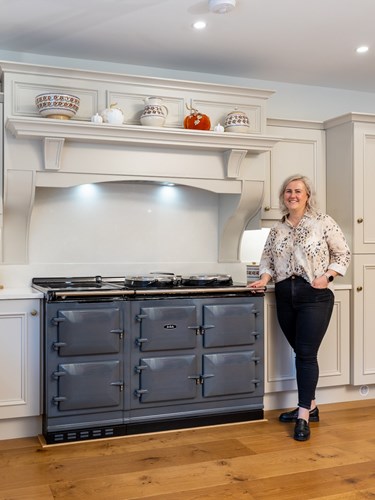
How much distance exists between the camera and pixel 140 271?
13.2 feet

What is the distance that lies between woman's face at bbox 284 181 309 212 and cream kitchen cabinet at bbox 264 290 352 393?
24.5 inches

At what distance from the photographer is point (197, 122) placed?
371 centimetres

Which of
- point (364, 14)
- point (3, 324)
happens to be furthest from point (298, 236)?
point (3, 324)

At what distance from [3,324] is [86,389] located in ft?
1.88

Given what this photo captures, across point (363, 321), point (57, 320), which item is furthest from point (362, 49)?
point (57, 320)

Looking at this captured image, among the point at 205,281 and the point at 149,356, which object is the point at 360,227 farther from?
the point at 149,356

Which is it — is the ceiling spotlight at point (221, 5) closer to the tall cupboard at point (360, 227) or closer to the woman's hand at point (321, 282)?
the tall cupboard at point (360, 227)

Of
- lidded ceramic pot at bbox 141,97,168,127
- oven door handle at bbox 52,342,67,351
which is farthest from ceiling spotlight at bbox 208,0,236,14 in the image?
oven door handle at bbox 52,342,67,351

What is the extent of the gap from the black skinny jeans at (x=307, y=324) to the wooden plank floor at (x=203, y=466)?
11.1 inches

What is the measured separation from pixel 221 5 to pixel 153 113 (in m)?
0.82

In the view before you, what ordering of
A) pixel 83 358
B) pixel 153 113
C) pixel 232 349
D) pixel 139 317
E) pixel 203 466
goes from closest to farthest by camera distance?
pixel 203 466
pixel 83 358
pixel 139 317
pixel 232 349
pixel 153 113

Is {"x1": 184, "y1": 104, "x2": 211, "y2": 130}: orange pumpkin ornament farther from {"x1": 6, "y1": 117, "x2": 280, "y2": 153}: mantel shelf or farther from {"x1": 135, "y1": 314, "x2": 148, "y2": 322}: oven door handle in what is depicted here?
{"x1": 135, "y1": 314, "x2": 148, "y2": 322}: oven door handle

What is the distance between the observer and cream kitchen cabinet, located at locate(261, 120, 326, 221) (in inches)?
163

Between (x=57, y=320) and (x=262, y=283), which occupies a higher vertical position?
(x=262, y=283)
